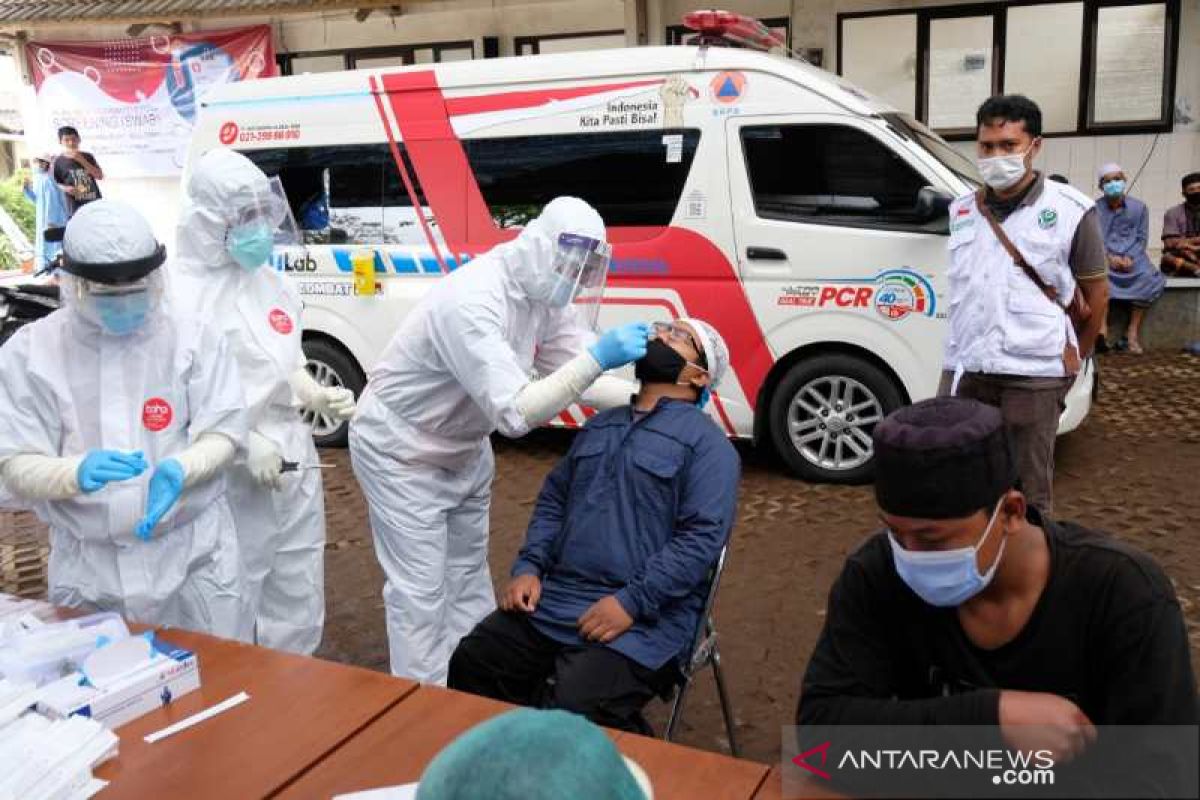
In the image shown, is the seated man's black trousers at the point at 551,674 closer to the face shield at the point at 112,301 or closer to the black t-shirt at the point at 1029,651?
the black t-shirt at the point at 1029,651

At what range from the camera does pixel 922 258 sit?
473cm

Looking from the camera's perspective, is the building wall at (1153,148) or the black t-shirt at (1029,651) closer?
the black t-shirt at (1029,651)

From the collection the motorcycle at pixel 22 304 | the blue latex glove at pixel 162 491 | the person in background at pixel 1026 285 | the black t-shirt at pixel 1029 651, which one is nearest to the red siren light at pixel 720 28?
the person in background at pixel 1026 285

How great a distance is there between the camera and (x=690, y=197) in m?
5.13

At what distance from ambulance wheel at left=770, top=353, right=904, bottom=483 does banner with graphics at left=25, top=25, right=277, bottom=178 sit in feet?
26.1

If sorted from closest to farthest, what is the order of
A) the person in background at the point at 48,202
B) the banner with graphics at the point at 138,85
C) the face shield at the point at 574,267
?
the face shield at the point at 574,267
the person in background at the point at 48,202
the banner with graphics at the point at 138,85

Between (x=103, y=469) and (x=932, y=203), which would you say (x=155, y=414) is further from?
(x=932, y=203)

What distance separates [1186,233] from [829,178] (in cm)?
512

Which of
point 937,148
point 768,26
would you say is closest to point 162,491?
point 937,148

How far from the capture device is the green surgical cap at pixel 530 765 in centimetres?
87

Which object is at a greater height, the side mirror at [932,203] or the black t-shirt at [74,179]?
the black t-shirt at [74,179]

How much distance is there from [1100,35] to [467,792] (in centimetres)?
997

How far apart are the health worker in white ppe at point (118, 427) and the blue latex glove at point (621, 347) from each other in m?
0.98

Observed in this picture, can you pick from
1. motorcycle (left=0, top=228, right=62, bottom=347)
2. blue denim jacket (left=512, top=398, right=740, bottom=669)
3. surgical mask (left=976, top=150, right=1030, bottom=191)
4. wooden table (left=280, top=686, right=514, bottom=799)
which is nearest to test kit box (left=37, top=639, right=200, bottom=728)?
wooden table (left=280, top=686, right=514, bottom=799)
